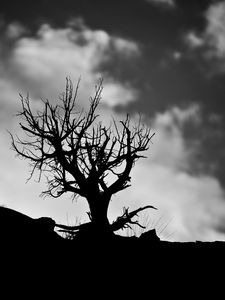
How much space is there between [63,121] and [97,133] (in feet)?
4.70

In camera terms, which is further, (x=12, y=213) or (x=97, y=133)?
(x=97, y=133)

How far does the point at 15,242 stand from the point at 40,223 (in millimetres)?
793

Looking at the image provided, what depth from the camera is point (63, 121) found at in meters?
11.1

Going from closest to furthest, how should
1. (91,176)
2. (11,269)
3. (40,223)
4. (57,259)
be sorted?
(11,269)
(57,259)
(40,223)
(91,176)

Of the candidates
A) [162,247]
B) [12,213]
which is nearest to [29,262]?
[12,213]

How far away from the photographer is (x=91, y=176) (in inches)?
430

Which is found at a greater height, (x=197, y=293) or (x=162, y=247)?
(x=162, y=247)

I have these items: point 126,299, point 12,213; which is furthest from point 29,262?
point 126,299

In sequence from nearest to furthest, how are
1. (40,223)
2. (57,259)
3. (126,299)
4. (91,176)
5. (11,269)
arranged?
(126,299)
(11,269)
(57,259)
(40,223)
(91,176)

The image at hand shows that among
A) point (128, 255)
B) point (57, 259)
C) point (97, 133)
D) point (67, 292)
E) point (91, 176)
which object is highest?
point (97, 133)

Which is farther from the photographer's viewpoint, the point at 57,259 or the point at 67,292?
the point at 57,259

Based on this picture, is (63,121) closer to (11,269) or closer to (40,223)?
(40,223)

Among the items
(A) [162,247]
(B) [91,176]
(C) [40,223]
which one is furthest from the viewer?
(B) [91,176]

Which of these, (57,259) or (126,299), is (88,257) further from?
(126,299)
